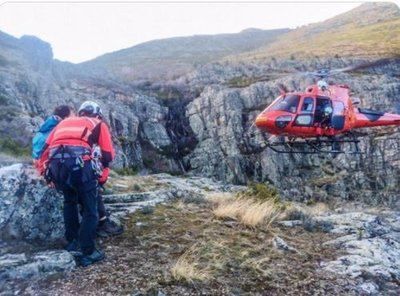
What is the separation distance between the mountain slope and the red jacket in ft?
195

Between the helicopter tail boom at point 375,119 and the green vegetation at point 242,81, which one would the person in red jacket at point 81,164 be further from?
the green vegetation at point 242,81

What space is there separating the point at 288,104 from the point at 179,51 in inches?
3146

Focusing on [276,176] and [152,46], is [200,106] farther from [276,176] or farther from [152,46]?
[152,46]

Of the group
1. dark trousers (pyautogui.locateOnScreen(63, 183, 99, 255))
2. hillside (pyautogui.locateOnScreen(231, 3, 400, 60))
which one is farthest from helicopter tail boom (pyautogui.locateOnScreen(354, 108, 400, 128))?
hillside (pyautogui.locateOnScreen(231, 3, 400, 60))

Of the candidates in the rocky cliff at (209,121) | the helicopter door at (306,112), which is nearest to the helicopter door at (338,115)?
the helicopter door at (306,112)

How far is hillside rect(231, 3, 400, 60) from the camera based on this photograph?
57.4m

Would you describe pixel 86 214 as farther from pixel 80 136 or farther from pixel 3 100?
pixel 3 100

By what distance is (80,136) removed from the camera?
6.62 meters

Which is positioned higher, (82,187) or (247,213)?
(82,187)

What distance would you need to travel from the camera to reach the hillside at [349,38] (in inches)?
2260

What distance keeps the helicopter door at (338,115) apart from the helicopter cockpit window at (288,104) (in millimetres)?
1339

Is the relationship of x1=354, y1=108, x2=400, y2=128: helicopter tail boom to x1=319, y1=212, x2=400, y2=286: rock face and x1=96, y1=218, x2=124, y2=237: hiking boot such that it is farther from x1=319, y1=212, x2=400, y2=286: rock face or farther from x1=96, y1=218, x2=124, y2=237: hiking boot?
x1=96, y1=218, x2=124, y2=237: hiking boot

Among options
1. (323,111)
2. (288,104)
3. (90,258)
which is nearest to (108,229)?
(90,258)

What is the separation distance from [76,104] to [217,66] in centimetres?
2354
